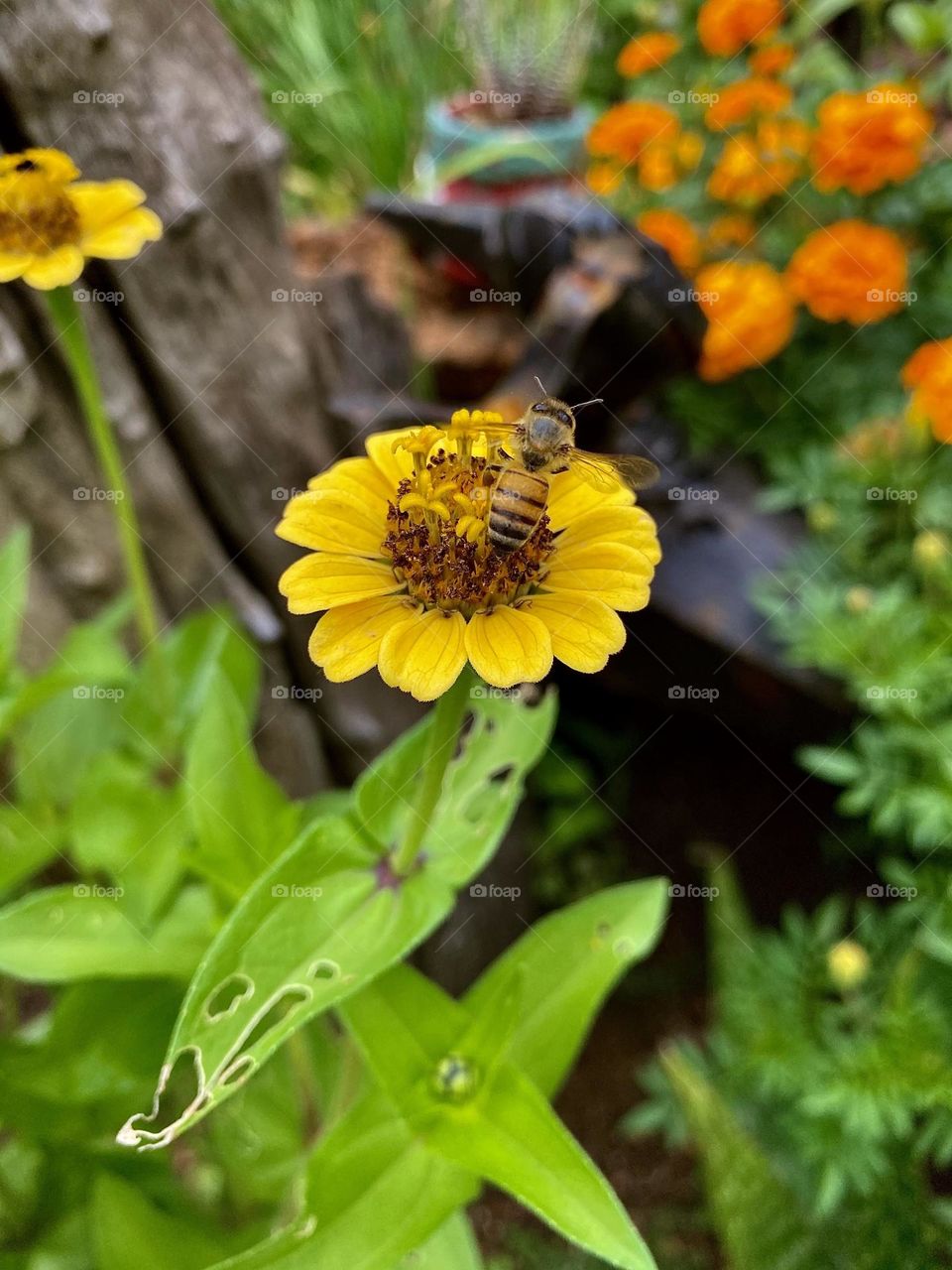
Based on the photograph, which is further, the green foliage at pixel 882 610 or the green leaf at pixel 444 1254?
the green foliage at pixel 882 610

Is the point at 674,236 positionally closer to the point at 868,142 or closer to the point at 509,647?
the point at 868,142

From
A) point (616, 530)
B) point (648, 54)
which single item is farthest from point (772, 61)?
point (616, 530)

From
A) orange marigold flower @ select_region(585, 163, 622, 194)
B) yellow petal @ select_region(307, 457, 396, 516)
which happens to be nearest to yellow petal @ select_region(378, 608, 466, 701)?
yellow petal @ select_region(307, 457, 396, 516)

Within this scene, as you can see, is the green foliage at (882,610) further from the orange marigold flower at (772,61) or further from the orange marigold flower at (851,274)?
the orange marigold flower at (772,61)

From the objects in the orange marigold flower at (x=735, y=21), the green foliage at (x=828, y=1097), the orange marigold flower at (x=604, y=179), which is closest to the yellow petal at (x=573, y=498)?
the green foliage at (x=828, y=1097)

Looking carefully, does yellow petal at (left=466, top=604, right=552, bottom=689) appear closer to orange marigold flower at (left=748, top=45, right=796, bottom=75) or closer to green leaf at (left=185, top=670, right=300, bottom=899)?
green leaf at (left=185, top=670, right=300, bottom=899)
